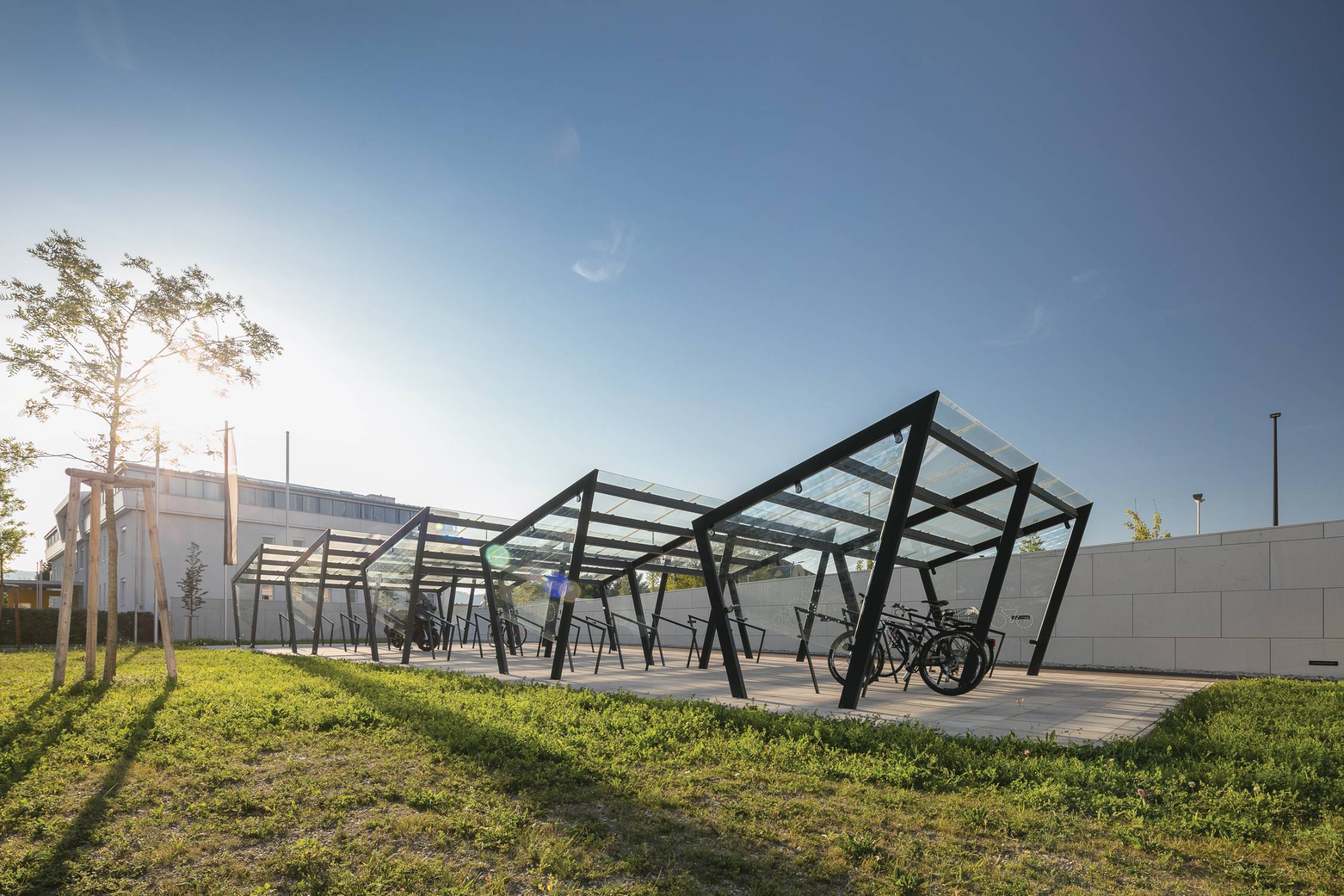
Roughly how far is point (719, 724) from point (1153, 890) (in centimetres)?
382

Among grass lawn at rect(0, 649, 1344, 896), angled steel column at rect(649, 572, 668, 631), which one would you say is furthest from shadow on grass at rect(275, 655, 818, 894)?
angled steel column at rect(649, 572, 668, 631)

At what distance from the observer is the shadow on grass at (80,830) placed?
301 centimetres

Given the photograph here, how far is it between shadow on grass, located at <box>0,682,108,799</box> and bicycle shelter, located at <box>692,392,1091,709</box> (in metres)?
5.86

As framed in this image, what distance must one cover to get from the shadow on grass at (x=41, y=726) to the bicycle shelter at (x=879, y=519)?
5.86 meters

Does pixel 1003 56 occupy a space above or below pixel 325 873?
above

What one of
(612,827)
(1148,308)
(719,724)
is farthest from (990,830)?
(1148,308)

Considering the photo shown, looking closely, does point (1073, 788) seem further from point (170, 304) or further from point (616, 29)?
point (170, 304)

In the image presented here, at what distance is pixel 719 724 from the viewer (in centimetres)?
629

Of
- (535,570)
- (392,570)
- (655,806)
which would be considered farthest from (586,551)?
(655,806)

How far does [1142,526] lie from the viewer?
31.5 metres

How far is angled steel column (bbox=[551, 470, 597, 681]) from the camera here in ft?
33.1

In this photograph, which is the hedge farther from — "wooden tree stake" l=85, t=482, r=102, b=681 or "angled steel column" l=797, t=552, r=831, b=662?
"angled steel column" l=797, t=552, r=831, b=662

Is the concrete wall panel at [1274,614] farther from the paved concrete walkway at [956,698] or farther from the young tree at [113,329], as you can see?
the young tree at [113,329]

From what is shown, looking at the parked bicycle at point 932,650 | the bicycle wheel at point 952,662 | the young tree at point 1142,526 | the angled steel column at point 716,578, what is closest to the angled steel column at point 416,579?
the angled steel column at point 716,578
